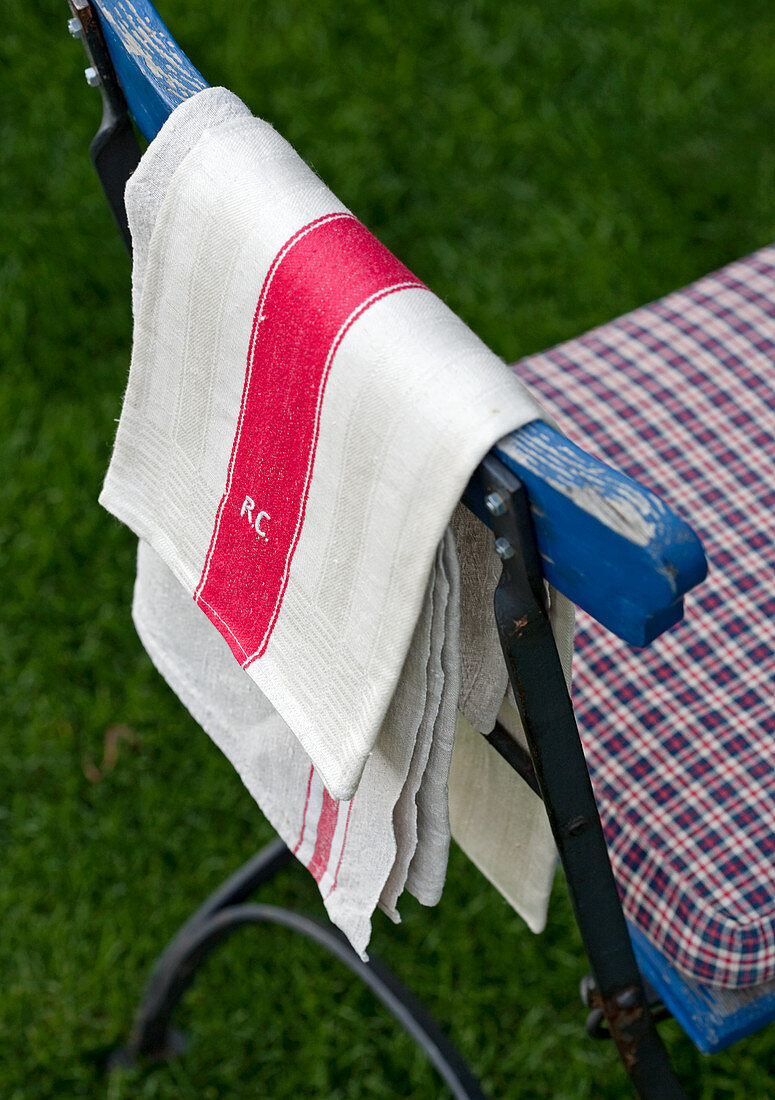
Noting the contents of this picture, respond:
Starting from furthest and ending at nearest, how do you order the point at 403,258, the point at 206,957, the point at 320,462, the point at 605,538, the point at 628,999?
the point at 403,258
the point at 206,957
the point at 628,999
the point at 320,462
the point at 605,538

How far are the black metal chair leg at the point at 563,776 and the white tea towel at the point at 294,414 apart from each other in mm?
39

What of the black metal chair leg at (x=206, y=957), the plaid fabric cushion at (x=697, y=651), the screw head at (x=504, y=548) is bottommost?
the black metal chair leg at (x=206, y=957)

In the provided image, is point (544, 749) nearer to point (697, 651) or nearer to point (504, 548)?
point (504, 548)

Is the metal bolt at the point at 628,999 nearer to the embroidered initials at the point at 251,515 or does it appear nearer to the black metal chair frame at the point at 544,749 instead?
the black metal chair frame at the point at 544,749

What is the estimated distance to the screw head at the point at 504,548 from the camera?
66 centimetres

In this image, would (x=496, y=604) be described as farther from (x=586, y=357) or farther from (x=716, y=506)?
(x=586, y=357)

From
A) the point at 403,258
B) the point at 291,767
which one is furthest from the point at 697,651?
the point at 403,258

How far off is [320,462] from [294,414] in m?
0.04

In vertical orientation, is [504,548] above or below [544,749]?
above

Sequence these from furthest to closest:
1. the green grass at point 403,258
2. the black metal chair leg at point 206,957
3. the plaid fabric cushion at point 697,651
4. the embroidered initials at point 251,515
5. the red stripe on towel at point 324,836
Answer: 1. the green grass at point 403,258
2. the black metal chair leg at point 206,957
3. the plaid fabric cushion at point 697,651
4. the red stripe on towel at point 324,836
5. the embroidered initials at point 251,515

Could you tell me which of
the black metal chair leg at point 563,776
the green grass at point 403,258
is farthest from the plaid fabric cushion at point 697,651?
the green grass at point 403,258

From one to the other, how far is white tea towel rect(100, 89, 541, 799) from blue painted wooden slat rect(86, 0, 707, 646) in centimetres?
3

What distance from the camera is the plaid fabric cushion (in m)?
1.08

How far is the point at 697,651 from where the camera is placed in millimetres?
1192
